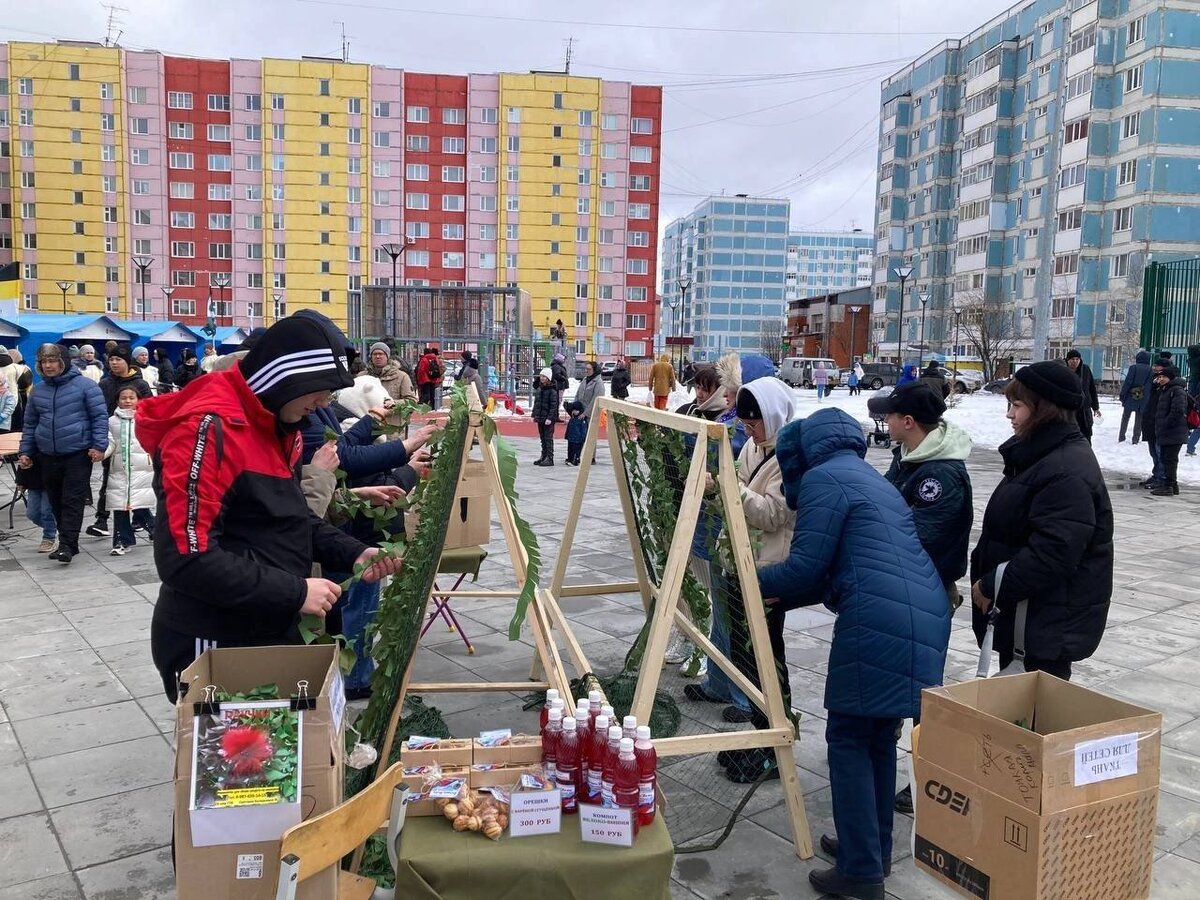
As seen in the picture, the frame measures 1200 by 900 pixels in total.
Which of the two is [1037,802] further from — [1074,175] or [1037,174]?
[1037,174]

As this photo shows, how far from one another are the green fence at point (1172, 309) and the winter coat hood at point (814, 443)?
16.5m

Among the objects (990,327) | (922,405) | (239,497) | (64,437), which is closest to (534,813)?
(239,497)

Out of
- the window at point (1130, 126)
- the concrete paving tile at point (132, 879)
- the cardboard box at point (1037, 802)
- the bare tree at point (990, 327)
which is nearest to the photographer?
the cardboard box at point (1037, 802)

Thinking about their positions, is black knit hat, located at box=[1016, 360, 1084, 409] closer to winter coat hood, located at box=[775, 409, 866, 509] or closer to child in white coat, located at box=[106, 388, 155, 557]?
winter coat hood, located at box=[775, 409, 866, 509]

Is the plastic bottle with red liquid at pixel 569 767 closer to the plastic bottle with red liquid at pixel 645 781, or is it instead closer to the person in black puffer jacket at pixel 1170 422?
the plastic bottle with red liquid at pixel 645 781

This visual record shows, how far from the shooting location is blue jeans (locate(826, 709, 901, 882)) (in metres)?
2.93

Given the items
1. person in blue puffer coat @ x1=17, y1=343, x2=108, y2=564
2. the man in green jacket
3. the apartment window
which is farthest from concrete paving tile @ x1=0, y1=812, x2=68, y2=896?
the apartment window

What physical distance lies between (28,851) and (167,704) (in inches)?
54.7

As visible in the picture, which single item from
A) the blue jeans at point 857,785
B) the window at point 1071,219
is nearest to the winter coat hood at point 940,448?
the blue jeans at point 857,785

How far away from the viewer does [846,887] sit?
2969 mm

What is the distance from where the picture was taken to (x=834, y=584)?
302 centimetres

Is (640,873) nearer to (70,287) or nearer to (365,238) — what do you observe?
(365,238)

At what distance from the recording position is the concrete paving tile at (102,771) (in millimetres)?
3705

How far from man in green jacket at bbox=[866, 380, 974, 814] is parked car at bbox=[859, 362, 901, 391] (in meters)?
37.5
